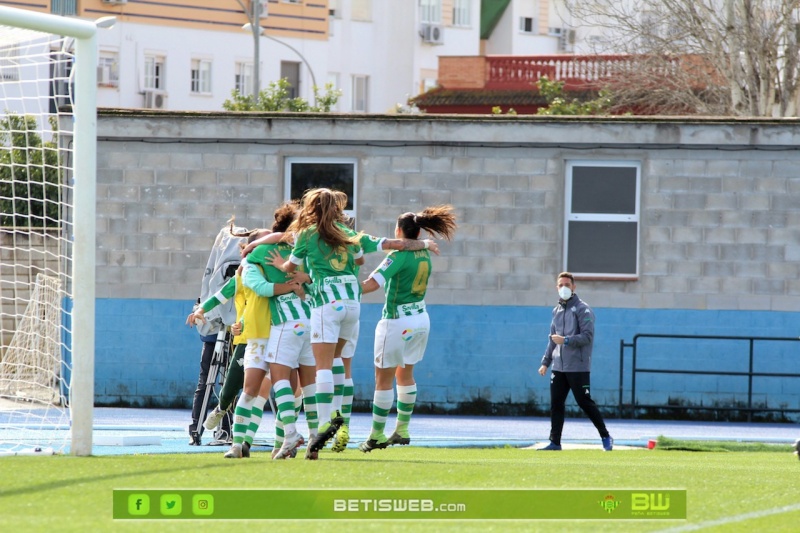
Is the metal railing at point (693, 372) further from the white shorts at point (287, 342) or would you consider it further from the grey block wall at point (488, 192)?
the white shorts at point (287, 342)

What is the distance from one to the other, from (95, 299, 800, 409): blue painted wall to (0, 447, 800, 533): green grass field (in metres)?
7.91

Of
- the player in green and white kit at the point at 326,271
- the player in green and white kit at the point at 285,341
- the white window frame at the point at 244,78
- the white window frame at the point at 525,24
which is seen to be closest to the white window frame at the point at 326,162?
the player in green and white kit at the point at 326,271

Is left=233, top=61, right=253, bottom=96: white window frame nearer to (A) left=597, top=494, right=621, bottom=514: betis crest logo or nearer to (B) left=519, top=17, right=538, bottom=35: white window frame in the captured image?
(B) left=519, top=17, right=538, bottom=35: white window frame

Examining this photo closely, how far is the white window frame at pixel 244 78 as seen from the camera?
52.2 metres

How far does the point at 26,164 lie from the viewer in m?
12.8

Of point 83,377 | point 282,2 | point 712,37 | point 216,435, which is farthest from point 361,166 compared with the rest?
point 282,2

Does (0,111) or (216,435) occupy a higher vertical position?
(0,111)

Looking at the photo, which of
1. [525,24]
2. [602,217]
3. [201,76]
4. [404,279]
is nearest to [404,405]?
[404,279]

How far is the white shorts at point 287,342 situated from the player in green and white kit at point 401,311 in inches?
56.4

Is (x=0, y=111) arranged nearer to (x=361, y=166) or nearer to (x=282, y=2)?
(x=361, y=166)

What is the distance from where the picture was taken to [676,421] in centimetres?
1889

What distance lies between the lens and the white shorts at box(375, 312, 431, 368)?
12.3m

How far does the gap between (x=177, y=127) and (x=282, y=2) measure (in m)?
35.2

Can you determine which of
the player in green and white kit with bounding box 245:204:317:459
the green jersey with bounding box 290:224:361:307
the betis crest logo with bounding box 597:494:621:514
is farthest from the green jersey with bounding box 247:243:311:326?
the betis crest logo with bounding box 597:494:621:514
